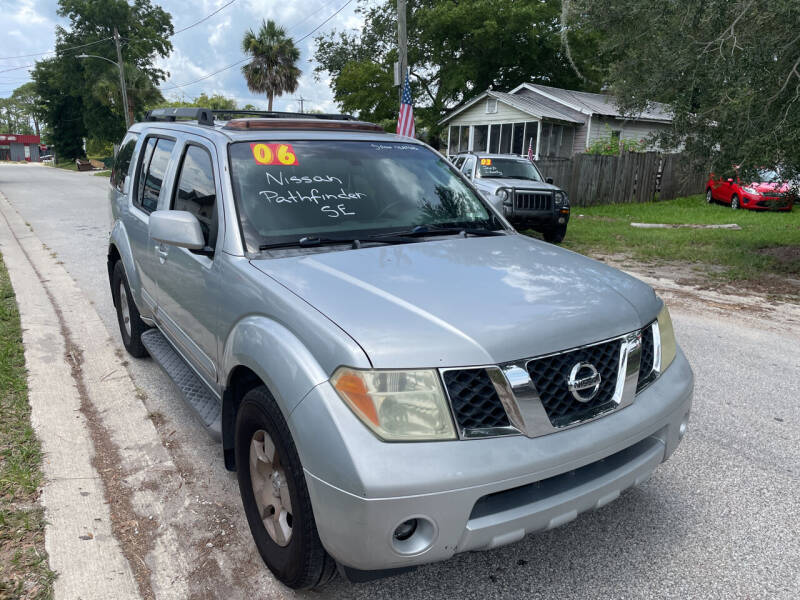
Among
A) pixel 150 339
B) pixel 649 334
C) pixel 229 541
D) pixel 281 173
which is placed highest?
pixel 281 173

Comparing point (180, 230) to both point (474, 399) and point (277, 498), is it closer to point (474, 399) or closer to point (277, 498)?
point (277, 498)

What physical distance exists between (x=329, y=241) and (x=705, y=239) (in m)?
11.9

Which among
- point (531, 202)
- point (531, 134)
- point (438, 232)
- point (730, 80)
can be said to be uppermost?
point (730, 80)

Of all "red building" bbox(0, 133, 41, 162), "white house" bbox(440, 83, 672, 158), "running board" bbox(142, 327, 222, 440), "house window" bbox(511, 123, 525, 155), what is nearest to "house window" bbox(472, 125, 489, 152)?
"white house" bbox(440, 83, 672, 158)

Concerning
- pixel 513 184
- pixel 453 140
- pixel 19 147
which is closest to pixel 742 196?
pixel 513 184

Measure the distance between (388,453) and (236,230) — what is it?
58.9 inches

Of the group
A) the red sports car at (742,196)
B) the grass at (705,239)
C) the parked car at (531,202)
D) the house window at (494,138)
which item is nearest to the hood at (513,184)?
the parked car at (531,202)

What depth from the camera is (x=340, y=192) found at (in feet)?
10.8

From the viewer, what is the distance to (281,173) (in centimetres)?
324

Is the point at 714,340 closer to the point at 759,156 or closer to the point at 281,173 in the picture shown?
the point at 759,156

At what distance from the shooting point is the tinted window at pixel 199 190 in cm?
318

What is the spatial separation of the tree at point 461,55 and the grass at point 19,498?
108 feet

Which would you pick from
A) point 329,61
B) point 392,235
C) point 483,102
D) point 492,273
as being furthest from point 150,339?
point 329,61

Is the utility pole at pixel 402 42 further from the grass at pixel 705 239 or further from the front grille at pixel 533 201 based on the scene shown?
the grass at pixel 705 239
